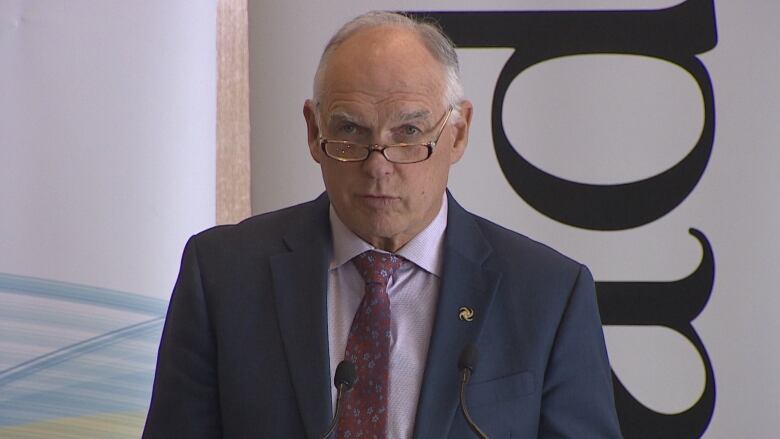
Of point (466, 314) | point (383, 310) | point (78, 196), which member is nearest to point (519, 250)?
point (466, 314)

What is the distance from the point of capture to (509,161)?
3.17 m

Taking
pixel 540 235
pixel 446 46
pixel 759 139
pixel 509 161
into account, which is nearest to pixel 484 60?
pixel 509 161

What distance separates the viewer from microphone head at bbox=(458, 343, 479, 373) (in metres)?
1.63

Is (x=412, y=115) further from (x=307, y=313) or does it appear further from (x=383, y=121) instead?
(x=307, y=313)

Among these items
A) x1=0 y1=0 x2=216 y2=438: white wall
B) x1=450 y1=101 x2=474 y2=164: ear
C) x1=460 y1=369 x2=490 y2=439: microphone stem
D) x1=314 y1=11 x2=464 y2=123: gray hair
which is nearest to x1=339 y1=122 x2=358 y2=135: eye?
x1=314 y1=11 x2=464 y2=123: gray hair

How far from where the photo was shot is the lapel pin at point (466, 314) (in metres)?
1.82

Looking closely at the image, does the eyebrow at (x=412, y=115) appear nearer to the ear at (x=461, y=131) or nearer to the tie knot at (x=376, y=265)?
the ear at (x=461, y=131)

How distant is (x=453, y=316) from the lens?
5.95 ft

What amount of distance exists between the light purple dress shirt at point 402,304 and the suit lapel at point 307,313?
0.12 feet

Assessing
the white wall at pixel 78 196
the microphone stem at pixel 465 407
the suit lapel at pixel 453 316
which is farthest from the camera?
the white wall at pixel 78 196

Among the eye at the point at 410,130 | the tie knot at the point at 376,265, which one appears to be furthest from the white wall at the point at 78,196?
the eye at the point at 410,130

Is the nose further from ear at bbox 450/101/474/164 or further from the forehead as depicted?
ear at bbox 450/101/474/164

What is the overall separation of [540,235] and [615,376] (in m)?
0.49

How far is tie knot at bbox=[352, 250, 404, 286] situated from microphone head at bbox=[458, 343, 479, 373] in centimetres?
26
